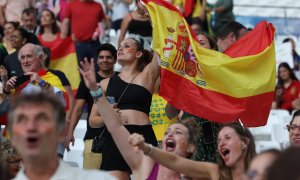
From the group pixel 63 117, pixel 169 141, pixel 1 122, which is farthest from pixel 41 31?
pixel 63 117

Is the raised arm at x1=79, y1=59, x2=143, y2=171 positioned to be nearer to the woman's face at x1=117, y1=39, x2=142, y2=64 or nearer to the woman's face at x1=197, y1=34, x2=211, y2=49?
the woman's face at x1=117, y1=39, x2=142, y2=64

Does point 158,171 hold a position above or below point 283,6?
below

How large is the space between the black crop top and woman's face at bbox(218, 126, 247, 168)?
1.53 metres

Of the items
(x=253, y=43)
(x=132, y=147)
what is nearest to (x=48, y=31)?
(x=253, y=43)

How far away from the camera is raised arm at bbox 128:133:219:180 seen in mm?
6347

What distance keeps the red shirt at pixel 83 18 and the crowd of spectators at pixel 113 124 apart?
8.1 inches

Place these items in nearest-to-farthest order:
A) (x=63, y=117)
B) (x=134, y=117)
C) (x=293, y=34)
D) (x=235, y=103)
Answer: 1. (x=63, y=117)
2. (x=134, y=117)
3. (x=235, y=103)
4. (x=293, y=34)

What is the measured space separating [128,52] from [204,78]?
2.64ft

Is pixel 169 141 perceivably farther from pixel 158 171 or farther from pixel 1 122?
pixel 1 122

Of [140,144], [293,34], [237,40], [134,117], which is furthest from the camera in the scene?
[293,34]

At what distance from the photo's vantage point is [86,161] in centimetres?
958

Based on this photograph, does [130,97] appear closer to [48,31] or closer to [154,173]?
[154,173]

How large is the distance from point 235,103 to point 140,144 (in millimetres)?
3479

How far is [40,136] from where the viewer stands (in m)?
4.91
